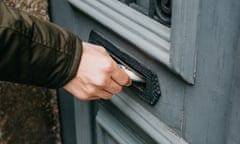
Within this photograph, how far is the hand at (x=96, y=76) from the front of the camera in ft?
3.28

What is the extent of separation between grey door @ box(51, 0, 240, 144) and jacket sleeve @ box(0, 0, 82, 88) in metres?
0.12

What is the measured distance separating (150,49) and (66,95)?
0.64 metres

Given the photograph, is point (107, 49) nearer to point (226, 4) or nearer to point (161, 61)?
point (161, 61)

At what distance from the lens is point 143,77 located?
103 centimetres

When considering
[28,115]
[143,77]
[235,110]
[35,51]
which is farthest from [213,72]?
[28,115]

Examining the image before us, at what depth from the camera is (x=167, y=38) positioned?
93 cm

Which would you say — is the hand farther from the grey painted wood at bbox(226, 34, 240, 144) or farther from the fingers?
the grey painted wood at bbox(226, 34, 240, 144)

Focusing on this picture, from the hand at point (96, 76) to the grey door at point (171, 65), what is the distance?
5 cm

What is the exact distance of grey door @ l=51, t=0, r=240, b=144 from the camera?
0.82 m

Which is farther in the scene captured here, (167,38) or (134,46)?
(134,46)

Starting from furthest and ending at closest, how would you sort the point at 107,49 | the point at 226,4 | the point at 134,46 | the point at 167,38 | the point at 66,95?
the point at 66,95 < the point at 107,49 < the point at 134,46 < the point at 167,38 < the point at 226,4

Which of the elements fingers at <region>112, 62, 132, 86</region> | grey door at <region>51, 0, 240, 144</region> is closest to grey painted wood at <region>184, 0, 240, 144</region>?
grey door at <region>51, 0, 240, 144</region>

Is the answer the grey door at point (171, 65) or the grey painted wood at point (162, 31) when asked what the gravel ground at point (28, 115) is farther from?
the grey painted wood at point (162, 31)

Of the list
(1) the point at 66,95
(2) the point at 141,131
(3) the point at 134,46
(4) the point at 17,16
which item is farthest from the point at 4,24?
(1) the point at 66,95
